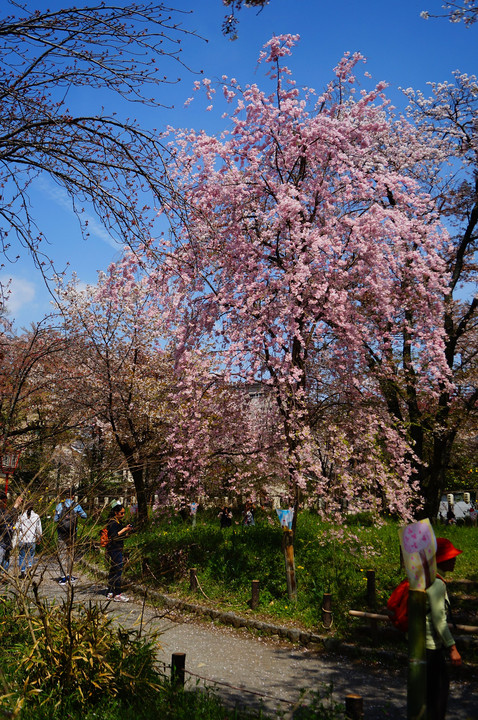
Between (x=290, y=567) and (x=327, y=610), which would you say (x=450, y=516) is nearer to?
(x=290, y=567)

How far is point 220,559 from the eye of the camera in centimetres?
1245

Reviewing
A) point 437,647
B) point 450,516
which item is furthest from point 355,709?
point 450,516

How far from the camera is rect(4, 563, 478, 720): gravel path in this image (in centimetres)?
639

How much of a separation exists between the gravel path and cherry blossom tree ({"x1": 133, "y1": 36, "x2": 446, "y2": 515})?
114 inches

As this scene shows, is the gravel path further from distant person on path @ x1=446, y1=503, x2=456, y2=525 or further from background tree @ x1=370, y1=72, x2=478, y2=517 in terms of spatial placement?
distant person on path @ x1=446, y1=503, x2=456, y2=525

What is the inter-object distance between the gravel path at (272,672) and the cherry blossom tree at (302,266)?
9.49ft

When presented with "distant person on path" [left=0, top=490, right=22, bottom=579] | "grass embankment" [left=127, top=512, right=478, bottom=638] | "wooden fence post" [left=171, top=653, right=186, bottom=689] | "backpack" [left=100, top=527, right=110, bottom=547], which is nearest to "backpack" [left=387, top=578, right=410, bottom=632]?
"wooden fence post" [left=171, top=653, right=186, bottom=689]

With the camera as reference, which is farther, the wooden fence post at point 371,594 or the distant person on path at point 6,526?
the wooden fence post at point 371,594

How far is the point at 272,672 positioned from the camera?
771 cm

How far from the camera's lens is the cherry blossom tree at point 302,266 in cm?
1055

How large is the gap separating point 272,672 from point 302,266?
6576 mm

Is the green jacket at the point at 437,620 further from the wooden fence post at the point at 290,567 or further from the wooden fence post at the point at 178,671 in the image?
the wooden fence post at the point at 290,567

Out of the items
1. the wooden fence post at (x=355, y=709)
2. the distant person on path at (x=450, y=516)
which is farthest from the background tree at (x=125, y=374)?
the distant person on path at (x=450, y=516)

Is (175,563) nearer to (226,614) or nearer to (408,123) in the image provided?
(226,614)
